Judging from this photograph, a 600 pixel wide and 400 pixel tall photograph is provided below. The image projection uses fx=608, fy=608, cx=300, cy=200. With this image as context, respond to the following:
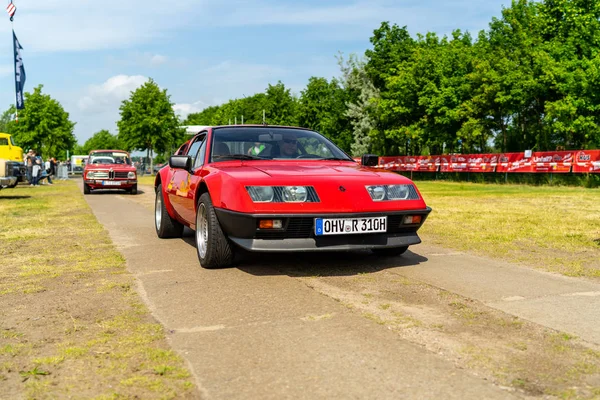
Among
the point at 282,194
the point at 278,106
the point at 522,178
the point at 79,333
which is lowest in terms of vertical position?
the point at 79,333

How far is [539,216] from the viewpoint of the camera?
461 inches

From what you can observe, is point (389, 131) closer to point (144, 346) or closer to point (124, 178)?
point (124, 178)

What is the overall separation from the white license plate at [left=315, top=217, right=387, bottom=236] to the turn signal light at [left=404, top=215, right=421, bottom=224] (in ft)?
1.05

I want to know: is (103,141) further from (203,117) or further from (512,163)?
(512,163)

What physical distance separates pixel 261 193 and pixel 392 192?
4.24 feet

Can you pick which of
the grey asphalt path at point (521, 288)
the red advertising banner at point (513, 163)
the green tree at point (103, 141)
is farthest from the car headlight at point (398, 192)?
the green tree at point (103, 141)

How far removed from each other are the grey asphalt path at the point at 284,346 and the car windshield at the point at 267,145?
1557 millimetres

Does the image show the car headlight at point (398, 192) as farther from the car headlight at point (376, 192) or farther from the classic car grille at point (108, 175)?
the classic car grille at point (108, 175)

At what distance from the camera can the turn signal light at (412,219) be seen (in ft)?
19.1

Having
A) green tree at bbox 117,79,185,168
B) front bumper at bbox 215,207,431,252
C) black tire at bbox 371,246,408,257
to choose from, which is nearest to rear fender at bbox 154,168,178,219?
front bumper at bbox 215,207,431,252

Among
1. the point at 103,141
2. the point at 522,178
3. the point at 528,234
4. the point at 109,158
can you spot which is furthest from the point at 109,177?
the point at 103,141

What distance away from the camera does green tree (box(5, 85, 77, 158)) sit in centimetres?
5634

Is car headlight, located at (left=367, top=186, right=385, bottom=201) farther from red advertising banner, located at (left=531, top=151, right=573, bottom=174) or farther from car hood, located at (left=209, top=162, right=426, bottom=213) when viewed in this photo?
red advertising banner, located at (left=531, top=151, right=573, bottom=174)

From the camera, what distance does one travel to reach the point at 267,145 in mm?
6832
